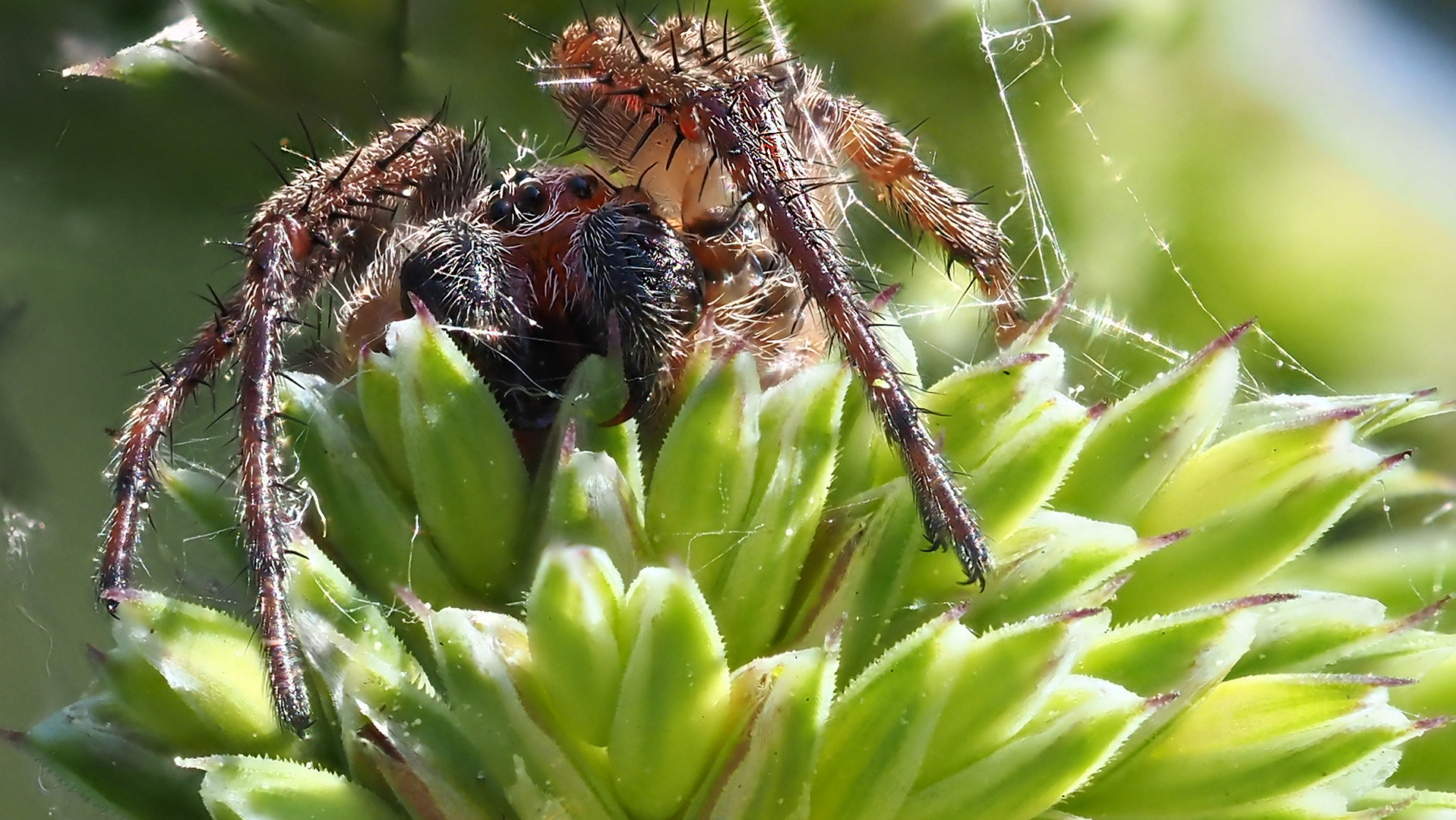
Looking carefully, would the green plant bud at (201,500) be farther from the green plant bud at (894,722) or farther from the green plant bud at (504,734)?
the green plant bud at (894,722)

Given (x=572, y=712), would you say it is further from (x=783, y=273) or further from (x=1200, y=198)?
(x=1200, y=198)

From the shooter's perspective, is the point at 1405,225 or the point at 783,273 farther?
the point at 1405,225

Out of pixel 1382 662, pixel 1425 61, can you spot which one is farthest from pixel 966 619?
pixel 1425 61

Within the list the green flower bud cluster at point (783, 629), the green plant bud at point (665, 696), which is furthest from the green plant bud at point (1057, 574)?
the green plant bud at point (665, 696)

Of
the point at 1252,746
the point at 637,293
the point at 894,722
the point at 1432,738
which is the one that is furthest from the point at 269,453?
the point at 1432,738

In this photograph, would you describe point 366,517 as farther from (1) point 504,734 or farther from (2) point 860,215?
(2) point 860,215

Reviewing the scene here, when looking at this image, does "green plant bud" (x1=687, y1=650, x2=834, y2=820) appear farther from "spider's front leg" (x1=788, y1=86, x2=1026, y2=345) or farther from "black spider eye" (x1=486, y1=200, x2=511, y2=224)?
"spider's front leg" (x1=788, y1=86, x2=1026, y2=345)
